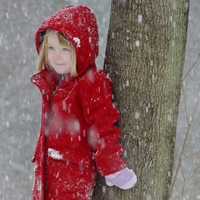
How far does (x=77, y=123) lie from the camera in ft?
7.76

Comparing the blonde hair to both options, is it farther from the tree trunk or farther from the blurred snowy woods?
the blurred snowy woods

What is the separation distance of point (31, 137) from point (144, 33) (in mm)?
8886

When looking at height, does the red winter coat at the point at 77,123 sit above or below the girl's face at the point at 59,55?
below

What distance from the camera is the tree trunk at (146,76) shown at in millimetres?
2283

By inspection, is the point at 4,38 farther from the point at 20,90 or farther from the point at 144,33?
the point at 144,33

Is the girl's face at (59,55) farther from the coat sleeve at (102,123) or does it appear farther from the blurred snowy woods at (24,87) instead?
the blurred snowy woods at (24,87)

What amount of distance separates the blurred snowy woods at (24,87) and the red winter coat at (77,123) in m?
7.49

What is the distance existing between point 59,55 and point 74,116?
0.97 ft

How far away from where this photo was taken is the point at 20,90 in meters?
11.6

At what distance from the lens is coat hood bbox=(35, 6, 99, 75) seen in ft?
7.51

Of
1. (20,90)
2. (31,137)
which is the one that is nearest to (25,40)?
(20,90)

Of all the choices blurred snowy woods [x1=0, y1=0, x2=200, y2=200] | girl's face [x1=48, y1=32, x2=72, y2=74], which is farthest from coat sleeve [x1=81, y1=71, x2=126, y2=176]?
blurred snowy woods [x1=0, y1=0, x2=200, y2=200]

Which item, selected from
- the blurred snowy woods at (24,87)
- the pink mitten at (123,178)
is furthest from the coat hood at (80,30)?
the blurred snowy woods at (24,87)

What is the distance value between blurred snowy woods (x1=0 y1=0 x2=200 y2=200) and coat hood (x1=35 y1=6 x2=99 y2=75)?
25.3ft
